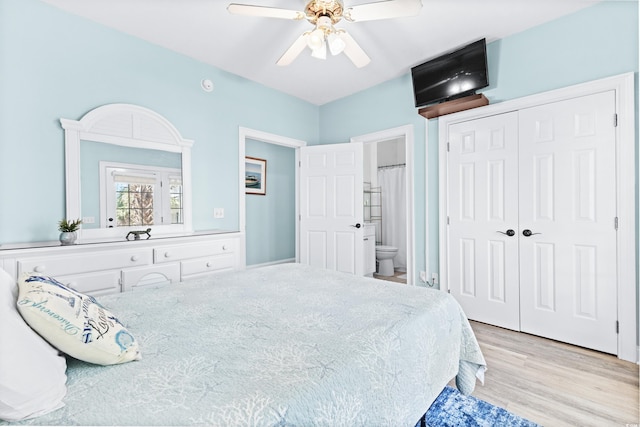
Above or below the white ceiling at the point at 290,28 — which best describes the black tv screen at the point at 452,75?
below

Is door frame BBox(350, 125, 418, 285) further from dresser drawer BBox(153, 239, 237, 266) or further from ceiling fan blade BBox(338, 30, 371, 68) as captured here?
dresser drawer BBox(153, 239, 237, 266)

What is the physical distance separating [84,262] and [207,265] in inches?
35.7

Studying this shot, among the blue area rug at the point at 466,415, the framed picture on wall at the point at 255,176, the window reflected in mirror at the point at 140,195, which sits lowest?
the blue area rug at the point at 466,415

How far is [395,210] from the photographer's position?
564cm

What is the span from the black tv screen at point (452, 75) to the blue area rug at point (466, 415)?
245 centimetres

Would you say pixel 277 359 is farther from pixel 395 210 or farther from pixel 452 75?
pixel 395 210

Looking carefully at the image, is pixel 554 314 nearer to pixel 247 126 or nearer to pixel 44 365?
pixel 44 365

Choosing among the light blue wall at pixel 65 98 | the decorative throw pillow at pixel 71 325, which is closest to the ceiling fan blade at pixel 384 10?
the light blue wall at pixel 65 98

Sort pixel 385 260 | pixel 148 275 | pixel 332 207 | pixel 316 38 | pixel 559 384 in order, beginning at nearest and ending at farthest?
pixel 559 384
pixel 316 38
pixel 148 275
pixel 332 207
pixel 385 260

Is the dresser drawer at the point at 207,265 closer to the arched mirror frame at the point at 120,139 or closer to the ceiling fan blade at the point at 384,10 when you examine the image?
the arched mirror frame at the point at 120,139

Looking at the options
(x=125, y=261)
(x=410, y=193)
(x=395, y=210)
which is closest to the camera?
(x=125, y=261)

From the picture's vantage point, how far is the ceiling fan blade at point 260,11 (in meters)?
1.84

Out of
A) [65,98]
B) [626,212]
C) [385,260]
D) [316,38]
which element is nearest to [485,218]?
[626,212]

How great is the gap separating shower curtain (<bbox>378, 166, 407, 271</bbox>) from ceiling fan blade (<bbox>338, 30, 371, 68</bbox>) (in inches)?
135
